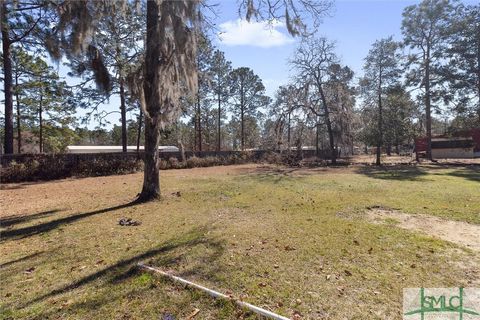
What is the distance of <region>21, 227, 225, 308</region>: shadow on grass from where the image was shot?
3.38 m

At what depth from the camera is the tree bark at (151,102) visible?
7.42 metres

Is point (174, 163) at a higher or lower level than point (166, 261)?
higher

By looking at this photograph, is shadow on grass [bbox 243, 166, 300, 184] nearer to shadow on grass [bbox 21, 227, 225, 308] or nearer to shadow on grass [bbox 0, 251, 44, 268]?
shadow on grass [bbox 21, 227, 225, 308]

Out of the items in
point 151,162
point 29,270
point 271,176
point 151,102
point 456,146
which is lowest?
point 29,270

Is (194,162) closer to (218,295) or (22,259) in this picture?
(22,259)

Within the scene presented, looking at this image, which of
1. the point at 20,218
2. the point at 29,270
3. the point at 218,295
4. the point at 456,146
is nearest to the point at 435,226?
the point at 218,295

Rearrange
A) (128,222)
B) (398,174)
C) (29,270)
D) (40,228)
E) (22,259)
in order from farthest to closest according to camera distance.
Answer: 1. (398,174)
2. (128,222)
3. (40,228)
4. (22,259)
5. (29,270)

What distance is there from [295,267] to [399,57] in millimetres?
26330

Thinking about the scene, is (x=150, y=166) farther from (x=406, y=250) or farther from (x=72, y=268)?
(x=406, y=250)

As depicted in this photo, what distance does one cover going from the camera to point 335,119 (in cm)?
2414

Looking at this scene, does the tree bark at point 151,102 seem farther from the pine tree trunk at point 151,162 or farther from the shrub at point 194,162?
the shrub at point 194,162

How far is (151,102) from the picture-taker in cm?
761

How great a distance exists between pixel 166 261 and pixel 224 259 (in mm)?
730

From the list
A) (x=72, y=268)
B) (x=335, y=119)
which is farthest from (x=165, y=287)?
(x=335, y=119)
